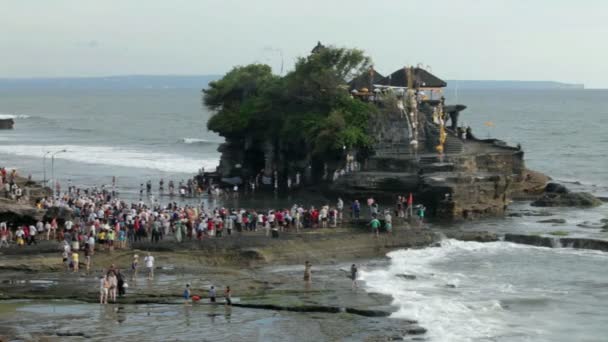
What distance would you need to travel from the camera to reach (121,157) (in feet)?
315

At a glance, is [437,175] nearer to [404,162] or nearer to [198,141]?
[404,162]

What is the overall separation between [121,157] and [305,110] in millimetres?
36865

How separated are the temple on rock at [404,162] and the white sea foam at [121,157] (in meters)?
17.0

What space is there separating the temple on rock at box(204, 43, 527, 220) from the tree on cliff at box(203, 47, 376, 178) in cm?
54

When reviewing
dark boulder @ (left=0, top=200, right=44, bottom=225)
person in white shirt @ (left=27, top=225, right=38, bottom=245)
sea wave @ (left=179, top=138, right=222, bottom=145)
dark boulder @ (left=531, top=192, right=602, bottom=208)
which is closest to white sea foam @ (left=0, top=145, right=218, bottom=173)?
sea wave @ (left=179, top=138, right=222, bottom=145)

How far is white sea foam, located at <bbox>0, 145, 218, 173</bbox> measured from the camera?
87.2m

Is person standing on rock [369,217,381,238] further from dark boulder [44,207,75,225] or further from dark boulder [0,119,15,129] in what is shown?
dark boulder [0,119,15,129]

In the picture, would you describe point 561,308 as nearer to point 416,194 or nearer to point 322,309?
point 322,309

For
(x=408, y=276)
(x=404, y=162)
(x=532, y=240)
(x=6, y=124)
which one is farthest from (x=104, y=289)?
(x=6, y=124)

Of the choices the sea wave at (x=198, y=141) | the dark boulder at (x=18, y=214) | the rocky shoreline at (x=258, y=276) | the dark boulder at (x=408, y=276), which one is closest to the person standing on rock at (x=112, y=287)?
the rocky shoreline at (x=258, y=276)

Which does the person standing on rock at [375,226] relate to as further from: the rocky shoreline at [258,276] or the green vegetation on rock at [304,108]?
the green vegetation on rock at [304,108]

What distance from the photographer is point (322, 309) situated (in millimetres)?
33062

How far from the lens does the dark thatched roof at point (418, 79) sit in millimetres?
65250

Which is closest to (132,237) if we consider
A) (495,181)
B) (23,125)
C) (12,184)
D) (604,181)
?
(12,184)
